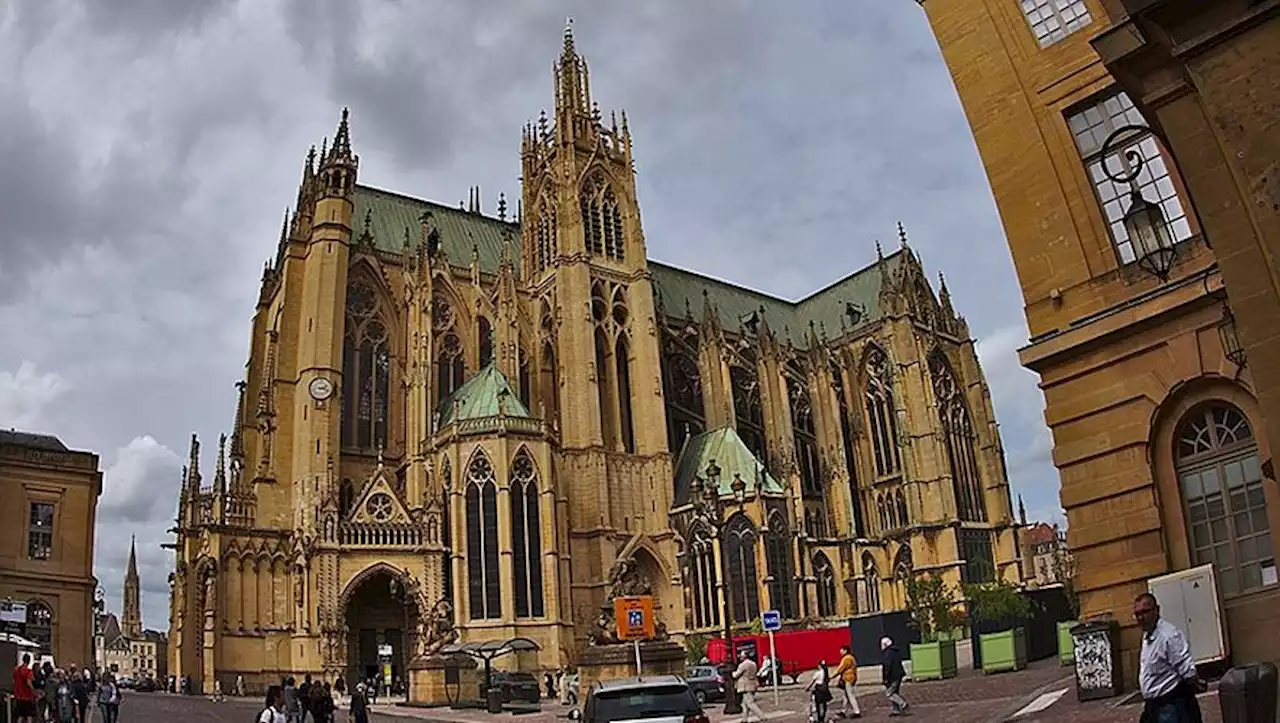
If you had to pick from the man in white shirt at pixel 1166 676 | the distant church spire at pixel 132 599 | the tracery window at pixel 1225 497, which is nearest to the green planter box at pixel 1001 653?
the tracery window at pixel 1225 497

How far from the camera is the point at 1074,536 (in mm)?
16688

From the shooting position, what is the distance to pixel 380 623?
48562mm

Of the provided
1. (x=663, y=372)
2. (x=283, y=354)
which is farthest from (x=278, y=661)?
(x=663, y=372)

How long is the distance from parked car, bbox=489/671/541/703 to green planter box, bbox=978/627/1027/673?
1467 centimetres

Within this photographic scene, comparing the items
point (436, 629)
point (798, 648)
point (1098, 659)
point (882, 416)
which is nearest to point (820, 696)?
point (1098, 659)

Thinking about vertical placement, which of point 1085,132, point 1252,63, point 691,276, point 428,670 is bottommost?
point 428,670

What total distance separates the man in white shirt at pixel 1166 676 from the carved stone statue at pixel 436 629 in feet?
108

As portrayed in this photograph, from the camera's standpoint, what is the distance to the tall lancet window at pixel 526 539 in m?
46.9

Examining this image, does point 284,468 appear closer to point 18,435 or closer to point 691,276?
point 18,435

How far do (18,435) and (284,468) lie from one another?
10.5 meters

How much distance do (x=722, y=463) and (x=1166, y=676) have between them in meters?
49.1

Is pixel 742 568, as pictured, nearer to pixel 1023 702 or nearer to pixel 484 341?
pixel 484 341

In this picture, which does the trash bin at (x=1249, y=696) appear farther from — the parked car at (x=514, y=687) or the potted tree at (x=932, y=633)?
the parked car at (x=514, y=687)

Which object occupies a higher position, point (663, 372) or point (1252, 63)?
point (663, 372)
